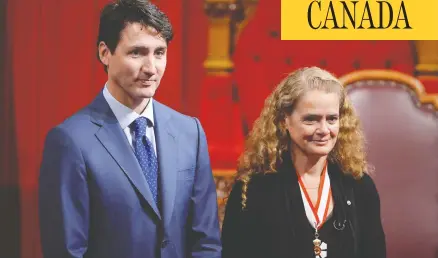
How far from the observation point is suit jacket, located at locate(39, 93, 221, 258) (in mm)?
1536

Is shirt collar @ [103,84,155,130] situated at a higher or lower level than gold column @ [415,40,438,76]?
lower

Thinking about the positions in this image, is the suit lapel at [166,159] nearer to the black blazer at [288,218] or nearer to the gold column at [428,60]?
the black blazer at [288,218]

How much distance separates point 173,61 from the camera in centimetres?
240

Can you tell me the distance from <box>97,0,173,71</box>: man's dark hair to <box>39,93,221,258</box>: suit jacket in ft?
0.54

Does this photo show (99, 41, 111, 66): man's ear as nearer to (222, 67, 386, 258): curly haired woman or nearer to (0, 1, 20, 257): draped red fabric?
(222, 67, 386, 258): curly haired woman

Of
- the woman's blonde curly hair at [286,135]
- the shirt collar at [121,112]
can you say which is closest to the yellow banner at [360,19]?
the woman's blonde curly hair at [286,135]

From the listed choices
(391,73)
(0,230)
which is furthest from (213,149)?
(0,230)

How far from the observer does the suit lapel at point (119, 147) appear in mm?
1593

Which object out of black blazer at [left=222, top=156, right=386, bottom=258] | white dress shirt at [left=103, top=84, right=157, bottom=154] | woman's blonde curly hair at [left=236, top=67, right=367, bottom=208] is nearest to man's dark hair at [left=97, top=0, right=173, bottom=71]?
white dress shirt at [left=103, top=84, right=157, bottom=154]

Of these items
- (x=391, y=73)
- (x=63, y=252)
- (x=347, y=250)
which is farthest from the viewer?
(x=391, y=73)

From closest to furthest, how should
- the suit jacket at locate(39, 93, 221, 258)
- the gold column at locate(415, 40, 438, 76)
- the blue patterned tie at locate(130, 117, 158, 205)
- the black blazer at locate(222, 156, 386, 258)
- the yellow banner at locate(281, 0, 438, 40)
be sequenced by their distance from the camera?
the suit jacket at locate(39, 93, 221, 258)
the blue patterned tie at locate(130, 117, 158, 205)
the black blazer at locate(222, 156, 386, 258)
the yellow banner at locate(281, 0, 438, 40)
the gold column at locate(415, 40, 438, 76)

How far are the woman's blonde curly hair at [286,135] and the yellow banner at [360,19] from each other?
48 centimetres

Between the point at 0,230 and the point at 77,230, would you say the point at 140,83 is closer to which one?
the point at 77,230

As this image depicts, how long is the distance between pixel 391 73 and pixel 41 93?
4.33 ft
